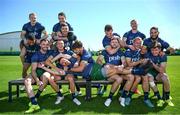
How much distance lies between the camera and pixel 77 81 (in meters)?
8.85

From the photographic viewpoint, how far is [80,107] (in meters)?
8.31

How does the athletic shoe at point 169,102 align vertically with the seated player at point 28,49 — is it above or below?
below

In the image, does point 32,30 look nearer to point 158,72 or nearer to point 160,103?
point 158,72

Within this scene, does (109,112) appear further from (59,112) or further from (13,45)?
(13,45)

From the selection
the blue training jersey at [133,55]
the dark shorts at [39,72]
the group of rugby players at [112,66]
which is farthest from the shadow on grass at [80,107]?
the blue training jersey at [133,55]

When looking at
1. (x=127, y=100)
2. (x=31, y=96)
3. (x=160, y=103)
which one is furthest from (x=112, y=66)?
(x=31, y=96)

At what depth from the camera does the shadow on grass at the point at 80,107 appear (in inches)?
313

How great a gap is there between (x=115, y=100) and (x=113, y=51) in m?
1.42

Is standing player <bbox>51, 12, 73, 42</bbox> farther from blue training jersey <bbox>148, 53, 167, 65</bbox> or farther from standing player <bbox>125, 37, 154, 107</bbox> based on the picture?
blue training jersey <bbox>148, 53, 167, 65</bbox>

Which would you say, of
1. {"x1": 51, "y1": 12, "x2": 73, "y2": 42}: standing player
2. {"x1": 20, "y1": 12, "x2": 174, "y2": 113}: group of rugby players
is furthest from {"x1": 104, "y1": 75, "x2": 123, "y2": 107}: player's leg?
{"x1": 51, "y1": 12, "x2": 73, "y2": 42}: standing player

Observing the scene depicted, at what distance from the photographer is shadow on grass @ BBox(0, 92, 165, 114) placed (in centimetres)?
795

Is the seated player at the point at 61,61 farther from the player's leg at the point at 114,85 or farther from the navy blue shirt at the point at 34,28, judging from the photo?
the navy blue shirt at the point at 34,28

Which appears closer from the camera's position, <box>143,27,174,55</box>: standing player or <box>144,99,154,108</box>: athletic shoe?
<box>144,99,154,108</box>: athletic shoe

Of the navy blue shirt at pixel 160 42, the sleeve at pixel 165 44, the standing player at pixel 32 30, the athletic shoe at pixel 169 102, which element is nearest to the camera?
the athletic shoe at pixel 169 102
